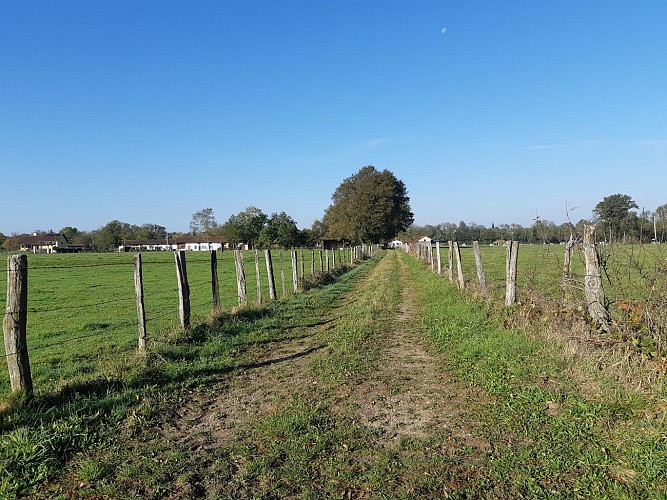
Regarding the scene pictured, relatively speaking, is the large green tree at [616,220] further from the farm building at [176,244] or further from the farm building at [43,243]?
the farm building at [43,243]

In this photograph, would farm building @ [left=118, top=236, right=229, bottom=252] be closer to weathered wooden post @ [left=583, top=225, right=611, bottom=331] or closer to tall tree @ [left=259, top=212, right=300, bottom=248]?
tall tree @ [left=259, top=212, right=300, bottom=248]

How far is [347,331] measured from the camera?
34.3ft

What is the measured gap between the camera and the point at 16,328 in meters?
5.84

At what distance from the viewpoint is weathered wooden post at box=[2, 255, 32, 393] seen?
5770mm

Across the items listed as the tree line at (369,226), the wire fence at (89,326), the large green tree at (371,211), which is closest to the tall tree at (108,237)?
the tree line at (369,226)

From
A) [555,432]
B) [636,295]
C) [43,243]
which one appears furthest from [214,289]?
[43,243]

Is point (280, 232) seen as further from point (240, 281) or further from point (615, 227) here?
point (615, 227)

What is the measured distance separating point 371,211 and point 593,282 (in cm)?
7212

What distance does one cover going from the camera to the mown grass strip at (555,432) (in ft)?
12.7

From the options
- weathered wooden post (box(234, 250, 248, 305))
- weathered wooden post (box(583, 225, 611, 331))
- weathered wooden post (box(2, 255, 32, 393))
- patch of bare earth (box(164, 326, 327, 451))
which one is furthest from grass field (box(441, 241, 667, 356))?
weathered wooden post (box(234, 250, 248, 305))

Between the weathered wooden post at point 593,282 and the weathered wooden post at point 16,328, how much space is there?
335 inches

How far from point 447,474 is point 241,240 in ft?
370

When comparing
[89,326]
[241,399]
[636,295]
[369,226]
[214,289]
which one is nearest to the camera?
[241,399]

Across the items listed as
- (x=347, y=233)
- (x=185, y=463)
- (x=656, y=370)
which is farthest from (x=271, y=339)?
(x=347, y=233)
